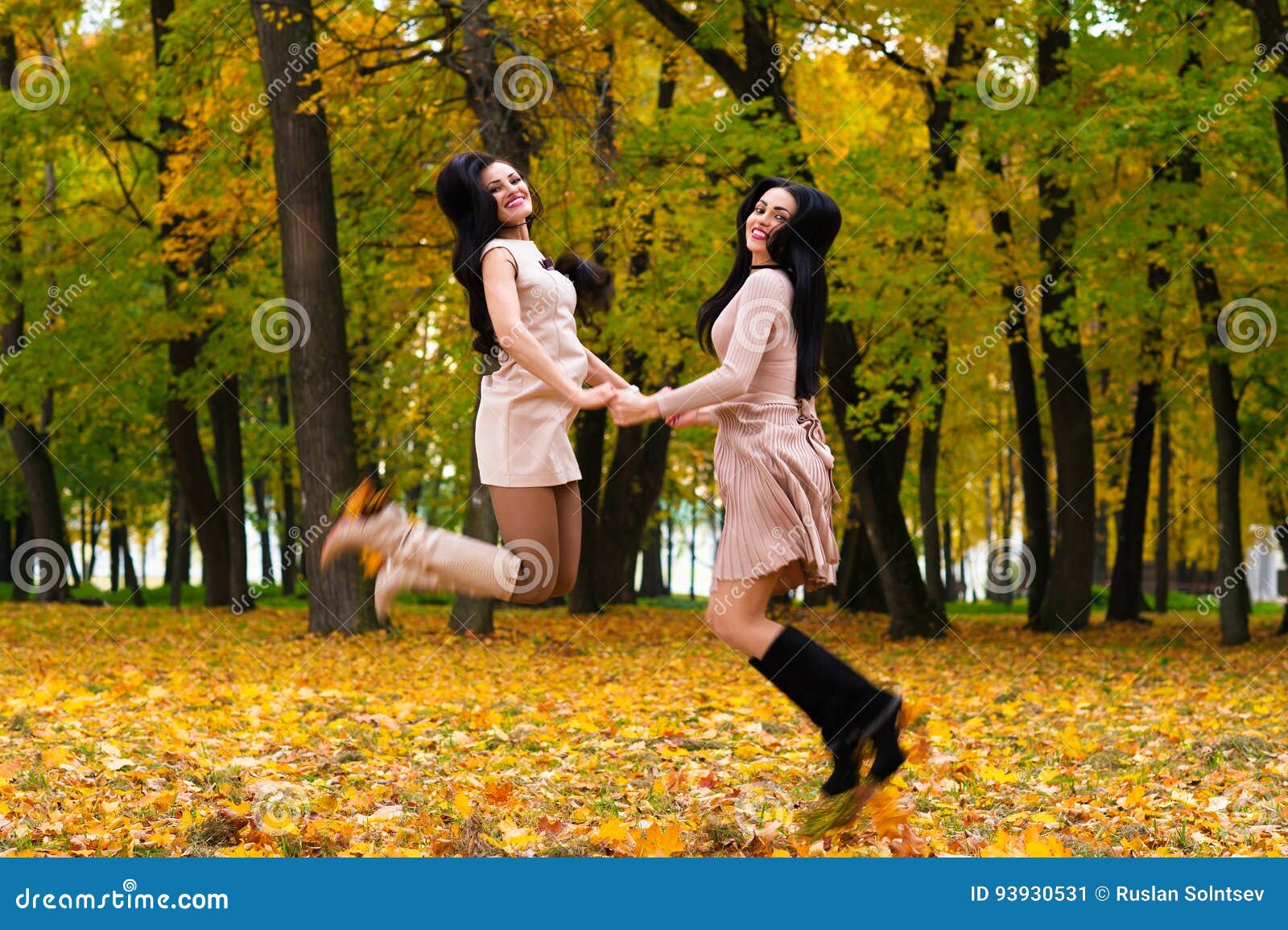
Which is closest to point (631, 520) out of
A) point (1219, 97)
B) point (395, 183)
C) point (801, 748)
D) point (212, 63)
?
point (395, 183)

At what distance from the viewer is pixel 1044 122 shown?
44.4ft

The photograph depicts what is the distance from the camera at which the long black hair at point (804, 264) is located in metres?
4.42

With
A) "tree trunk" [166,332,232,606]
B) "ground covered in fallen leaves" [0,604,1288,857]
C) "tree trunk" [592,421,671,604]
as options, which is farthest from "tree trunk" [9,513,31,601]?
"ground covered in fallen leaves" [0,604,1288,857]

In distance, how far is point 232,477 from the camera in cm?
2117

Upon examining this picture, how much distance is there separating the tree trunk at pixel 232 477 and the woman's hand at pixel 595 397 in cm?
1695

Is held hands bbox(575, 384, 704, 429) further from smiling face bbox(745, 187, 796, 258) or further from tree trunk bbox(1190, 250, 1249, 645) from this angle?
tree trunk bbox(1190, 250, 1249, 645)

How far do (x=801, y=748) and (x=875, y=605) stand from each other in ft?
55.1

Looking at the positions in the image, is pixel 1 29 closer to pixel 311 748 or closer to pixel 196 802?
pixel 311 748

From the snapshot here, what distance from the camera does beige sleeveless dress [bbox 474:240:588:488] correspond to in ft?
14.6

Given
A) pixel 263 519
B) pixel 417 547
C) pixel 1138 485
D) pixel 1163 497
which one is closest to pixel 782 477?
pixel 417 547

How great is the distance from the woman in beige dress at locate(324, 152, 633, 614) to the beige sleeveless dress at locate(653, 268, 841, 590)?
426 mm

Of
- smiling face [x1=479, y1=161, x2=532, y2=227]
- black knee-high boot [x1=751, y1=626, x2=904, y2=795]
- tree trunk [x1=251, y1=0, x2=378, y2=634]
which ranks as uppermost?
tree trunk [x1=251, y1=0, x2=378, y2=634]

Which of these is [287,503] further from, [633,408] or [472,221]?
[633,408]

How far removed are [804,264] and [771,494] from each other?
2.38 ft
